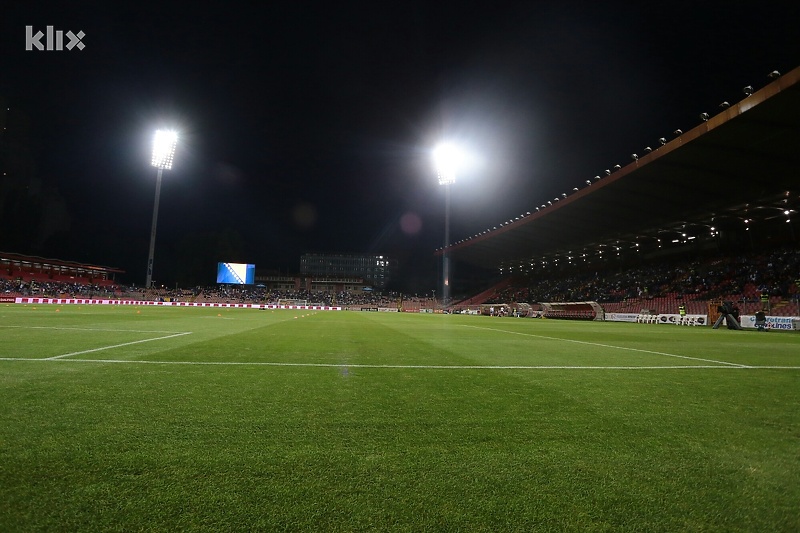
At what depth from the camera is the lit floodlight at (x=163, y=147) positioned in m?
53.2

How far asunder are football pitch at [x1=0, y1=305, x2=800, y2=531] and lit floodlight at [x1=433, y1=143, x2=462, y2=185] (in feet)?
149

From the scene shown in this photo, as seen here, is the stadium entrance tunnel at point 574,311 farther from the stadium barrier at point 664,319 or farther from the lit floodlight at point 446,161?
the lit floodlight at point 446,161

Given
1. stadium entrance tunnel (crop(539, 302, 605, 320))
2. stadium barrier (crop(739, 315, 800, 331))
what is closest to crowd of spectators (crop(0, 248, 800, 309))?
stadium barrier (crop(739, 315, 800, 331))

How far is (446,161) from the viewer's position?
48375mm

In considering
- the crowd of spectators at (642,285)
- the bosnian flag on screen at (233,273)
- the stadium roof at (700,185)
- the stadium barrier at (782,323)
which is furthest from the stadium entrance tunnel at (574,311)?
the bosnian flag on screen at (233,273)

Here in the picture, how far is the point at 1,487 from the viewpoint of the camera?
68.7 inches

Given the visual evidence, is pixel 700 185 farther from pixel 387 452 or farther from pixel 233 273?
pixel 233 273

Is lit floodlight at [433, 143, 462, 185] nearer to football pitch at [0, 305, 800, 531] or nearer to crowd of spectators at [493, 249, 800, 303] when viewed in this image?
crowd of spectators at [493, 249, 800, 303]

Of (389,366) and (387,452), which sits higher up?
(387,452)

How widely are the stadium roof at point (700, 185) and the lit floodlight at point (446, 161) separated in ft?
31.0

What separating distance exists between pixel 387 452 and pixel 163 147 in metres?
62.3

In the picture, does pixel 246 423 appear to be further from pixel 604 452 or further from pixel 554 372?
pixel 554 372

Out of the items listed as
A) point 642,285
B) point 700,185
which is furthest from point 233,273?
point 700,185

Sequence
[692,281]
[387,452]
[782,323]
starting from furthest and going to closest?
1. [692,281]
2. [782,323]
3. [387,452]
